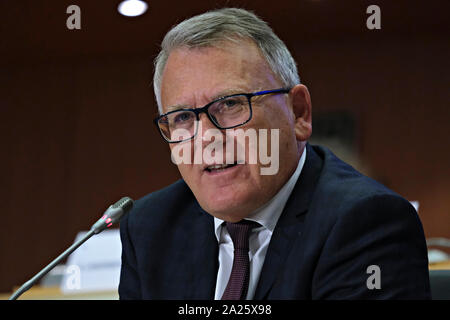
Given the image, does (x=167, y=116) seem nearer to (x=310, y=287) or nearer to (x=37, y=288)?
(x=310, y=287)

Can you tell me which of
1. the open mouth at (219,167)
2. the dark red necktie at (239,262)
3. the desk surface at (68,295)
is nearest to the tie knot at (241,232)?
the dark red necktie at (239,262)

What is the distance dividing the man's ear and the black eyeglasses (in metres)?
0.06

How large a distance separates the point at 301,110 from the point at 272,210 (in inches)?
9.2

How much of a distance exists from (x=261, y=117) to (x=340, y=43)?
1.07 m

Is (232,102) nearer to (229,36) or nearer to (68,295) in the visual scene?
(229,36)

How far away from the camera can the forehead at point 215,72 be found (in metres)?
0.98

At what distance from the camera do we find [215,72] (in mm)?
981

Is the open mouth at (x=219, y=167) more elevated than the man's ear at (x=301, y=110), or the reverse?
the man's ear at (x=301, y=110)

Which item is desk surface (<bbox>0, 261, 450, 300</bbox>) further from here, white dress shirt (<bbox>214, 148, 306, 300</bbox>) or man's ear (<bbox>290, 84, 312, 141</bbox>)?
man's ear (<bbox>290, 84, 312, 141</bbox>)

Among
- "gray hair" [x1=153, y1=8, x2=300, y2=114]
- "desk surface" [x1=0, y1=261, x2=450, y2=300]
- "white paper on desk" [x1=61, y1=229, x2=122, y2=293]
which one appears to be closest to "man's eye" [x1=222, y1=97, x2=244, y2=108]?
"gray hair" [x1=153, y1=8, x2=300, y2=114]

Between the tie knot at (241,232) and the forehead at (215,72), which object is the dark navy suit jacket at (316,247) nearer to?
the tie knot at (241,232)

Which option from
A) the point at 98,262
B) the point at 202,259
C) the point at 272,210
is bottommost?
the point at 98,262

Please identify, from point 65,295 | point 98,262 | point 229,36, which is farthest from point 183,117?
point 65,295
